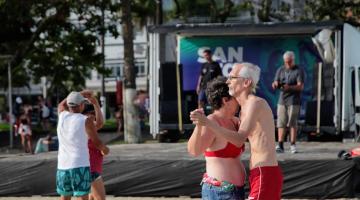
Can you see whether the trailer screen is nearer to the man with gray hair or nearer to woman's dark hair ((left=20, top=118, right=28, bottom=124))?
the man with gray hair

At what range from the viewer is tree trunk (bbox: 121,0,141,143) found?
17766 mm

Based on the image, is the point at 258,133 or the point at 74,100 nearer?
the point at 258,133

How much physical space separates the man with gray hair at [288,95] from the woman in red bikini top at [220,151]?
5.81m

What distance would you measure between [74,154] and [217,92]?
2.51m

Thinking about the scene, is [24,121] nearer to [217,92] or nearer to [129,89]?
[129,89]

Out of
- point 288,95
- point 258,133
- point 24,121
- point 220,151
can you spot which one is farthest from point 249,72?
point 24,121

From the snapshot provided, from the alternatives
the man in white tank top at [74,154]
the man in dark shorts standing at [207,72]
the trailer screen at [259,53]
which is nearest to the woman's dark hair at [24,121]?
the trailer screen at [259,53]

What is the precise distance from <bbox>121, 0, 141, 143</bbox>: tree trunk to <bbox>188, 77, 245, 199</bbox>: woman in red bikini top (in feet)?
40.7

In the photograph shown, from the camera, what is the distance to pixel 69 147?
23.9 feet

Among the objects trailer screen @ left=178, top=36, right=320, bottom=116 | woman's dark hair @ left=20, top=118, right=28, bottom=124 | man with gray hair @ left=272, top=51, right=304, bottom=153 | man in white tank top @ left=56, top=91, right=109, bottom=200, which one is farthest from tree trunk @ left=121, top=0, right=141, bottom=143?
man in white tank top @ left=56, top=91, right=109, bottom=200

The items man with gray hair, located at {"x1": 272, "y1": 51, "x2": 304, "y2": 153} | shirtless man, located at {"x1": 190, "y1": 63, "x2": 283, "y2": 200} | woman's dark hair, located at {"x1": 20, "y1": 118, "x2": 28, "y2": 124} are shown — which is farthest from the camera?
woman's dark hair, located at {"x1": 20, "y1": 118, "x2": 28, "y2": 124}

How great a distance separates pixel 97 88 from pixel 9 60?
49.4 meters

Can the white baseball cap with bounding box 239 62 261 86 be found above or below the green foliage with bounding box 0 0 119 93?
below

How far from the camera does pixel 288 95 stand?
11086 millimetres
